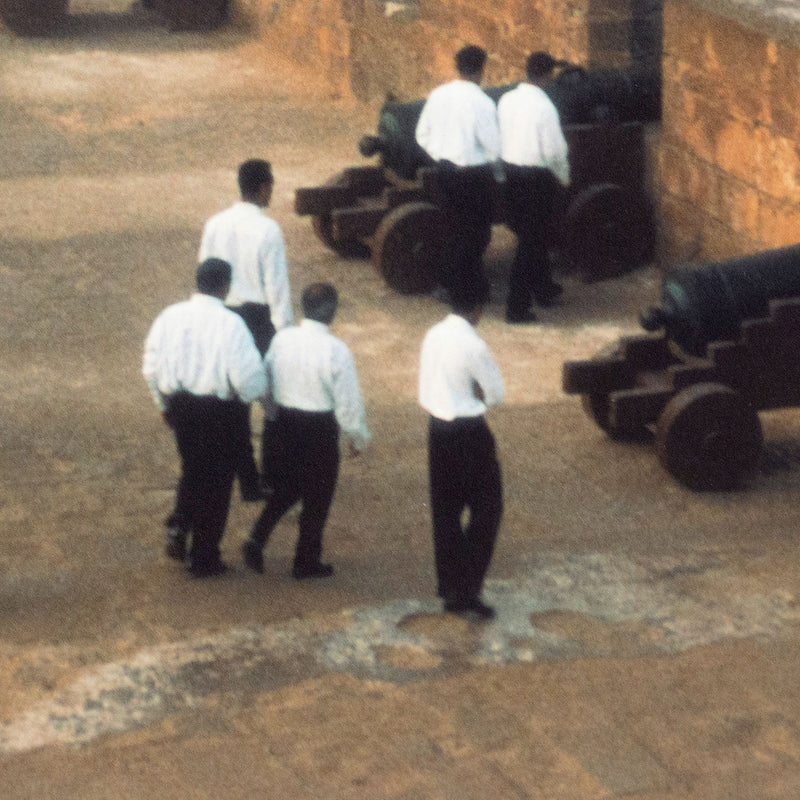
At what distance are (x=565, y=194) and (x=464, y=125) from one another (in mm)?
1418

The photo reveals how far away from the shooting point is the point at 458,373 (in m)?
5.98

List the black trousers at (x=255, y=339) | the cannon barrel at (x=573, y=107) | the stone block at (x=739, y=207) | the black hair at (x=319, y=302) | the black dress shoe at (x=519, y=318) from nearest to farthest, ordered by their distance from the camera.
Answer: the black hair at (x=319, y=302) < the black trousers at (x=255, y=339) < the stone block at (x=739, y=207) < the black dress shoe at (x=519, y=318) < the cannon barrel at (x=573, y=107)

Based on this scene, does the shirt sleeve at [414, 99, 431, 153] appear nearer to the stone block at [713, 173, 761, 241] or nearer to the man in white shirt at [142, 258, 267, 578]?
the stone block at [713, 173, 761, 241]

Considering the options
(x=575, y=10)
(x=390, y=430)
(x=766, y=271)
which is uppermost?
(x=575, y=10)

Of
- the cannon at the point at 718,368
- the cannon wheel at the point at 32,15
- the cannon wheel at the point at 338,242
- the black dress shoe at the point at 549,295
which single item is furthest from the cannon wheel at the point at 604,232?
the cannon wheel at the point at 32,15

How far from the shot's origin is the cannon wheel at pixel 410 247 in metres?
10.5

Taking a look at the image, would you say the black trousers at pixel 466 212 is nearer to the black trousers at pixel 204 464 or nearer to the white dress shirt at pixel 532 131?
the white dress shirt at pixel 532 131

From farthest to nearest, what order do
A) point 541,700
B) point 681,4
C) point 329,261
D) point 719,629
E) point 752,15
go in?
point 329,261, point 681,4, point 752,15, point 719,629, point 541,700

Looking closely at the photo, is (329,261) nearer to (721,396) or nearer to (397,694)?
(721,396)

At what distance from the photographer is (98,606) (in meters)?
6.18

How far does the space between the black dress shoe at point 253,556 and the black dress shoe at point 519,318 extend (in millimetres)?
3833

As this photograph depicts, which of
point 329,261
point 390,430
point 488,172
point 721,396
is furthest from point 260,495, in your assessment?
point 329,261

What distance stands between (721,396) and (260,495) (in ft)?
6.88

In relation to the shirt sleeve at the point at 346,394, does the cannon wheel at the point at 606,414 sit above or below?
below
